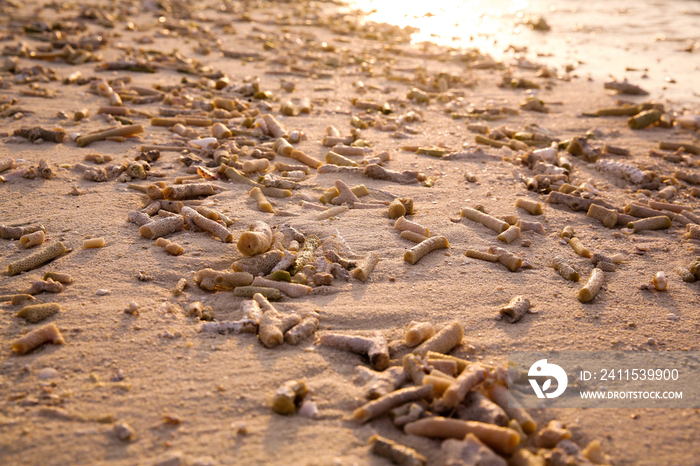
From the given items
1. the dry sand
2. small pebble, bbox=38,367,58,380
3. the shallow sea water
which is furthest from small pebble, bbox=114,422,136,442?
the shallow sea water

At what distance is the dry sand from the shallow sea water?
7588 mm

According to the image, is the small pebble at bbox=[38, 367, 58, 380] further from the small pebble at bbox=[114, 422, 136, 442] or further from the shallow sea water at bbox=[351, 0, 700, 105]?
the shallow sea water at bbox=[351, 0, 700, 105]

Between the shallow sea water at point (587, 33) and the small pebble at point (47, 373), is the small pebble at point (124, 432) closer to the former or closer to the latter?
the small pebble at point (47, 373)

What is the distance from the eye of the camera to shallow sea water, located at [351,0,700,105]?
15617mm

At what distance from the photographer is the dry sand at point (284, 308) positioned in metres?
3.61

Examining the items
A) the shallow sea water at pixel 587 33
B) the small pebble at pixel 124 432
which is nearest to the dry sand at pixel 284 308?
the small pebble at pixel 124 432

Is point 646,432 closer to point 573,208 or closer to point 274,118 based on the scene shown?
point 573,208

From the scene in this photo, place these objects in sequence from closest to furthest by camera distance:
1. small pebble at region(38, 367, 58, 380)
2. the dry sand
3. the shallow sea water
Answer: the dry sand < small pebble at region(38, 367, 58, 380) < the shallow sea water

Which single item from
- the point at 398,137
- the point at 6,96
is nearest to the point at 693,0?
the point at 398,137

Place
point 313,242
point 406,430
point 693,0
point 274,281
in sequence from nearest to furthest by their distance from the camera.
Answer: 1. point 406,430
2. point 274,281
3. point 313,242
4. point 693,0

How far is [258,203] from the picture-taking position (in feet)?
22.7

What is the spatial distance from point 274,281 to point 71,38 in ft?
43.2

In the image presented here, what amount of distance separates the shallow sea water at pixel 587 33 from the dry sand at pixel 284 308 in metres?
7.59

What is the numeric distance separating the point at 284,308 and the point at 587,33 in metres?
20.5
